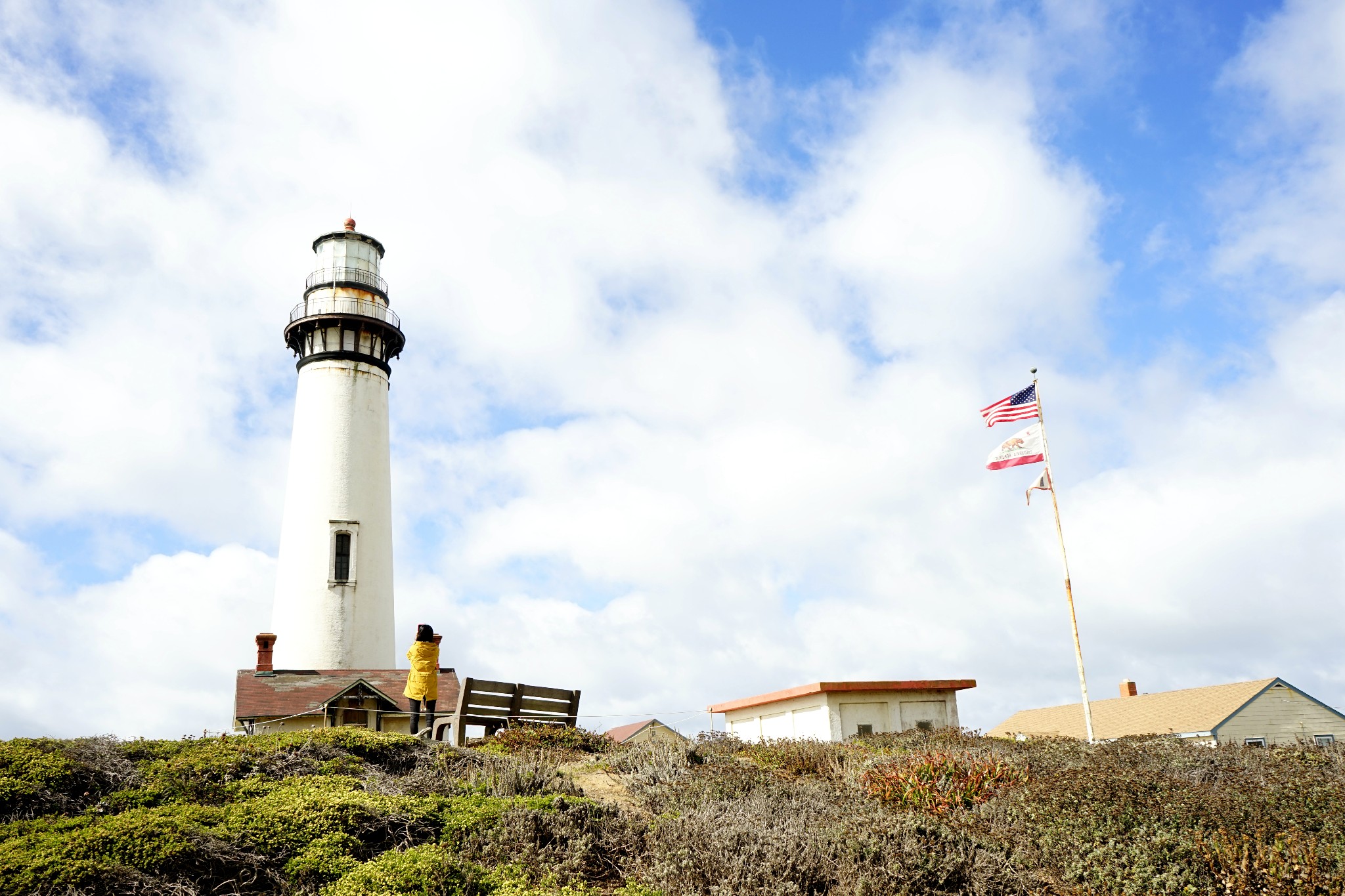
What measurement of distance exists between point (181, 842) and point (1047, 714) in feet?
125

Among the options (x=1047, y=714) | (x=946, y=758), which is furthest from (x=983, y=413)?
(x=1047, y=714)

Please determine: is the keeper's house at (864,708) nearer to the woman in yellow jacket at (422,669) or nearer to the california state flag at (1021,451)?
the california state flag at (1021,451)

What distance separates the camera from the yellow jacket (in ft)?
50.9

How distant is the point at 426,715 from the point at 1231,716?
2637 centimetres

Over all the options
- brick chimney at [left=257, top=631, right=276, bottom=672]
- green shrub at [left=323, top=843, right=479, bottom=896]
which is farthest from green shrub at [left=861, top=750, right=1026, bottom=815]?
brick chimney at [left=257, top=631, right=276, bottom=672]

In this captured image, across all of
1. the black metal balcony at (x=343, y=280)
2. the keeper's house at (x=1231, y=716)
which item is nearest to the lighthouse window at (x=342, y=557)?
the black metal balcony at (x=343, y=280)

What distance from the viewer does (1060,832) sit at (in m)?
7.91

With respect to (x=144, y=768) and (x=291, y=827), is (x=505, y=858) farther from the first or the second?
(x=144, y=768)

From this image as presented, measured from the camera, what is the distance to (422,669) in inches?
612

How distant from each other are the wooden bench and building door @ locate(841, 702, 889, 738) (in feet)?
19.5

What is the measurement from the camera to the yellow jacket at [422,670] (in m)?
15.5

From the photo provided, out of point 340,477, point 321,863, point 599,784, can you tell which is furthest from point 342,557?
point 321,863

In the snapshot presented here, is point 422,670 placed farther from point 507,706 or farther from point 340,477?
point 340,477

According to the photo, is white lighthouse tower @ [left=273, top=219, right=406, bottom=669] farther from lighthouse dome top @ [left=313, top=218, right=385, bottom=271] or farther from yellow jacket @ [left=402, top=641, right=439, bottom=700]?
yellow jacket @ [left=402, top=641, right=439, bottom=700]
